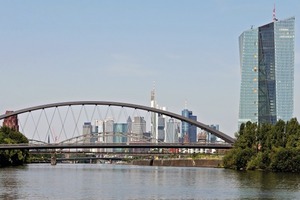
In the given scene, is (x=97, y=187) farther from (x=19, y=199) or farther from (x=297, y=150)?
(x=297, y=150)

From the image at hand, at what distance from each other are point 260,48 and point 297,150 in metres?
115

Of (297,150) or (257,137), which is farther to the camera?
(257,137)

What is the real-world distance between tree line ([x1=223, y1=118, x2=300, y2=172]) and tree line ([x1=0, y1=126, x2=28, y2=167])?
104ft

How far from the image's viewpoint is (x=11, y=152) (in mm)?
107000

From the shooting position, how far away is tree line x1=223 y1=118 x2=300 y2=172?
274 ft

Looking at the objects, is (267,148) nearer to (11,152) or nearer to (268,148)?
(268,148)

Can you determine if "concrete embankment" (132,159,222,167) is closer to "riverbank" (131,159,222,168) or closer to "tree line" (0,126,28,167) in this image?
"riverbank" (131,159,222,168)

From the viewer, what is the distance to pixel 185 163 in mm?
151125

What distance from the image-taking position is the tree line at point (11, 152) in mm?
104812

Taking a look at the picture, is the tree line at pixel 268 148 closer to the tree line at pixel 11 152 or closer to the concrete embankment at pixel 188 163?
the concrete embankment at pixel 188 163

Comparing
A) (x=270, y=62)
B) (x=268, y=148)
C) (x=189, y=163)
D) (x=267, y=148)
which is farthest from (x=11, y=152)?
(x=270, y=62)

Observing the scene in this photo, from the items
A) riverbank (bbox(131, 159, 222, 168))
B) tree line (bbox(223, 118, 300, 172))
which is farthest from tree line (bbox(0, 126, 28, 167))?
riverbank (bbox(131, 159, 222, 168))

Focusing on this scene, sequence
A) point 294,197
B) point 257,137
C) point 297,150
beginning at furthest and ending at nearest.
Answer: point 257,137
point 297,150
point 294,197

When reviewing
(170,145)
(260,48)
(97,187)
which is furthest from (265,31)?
(97,187)
